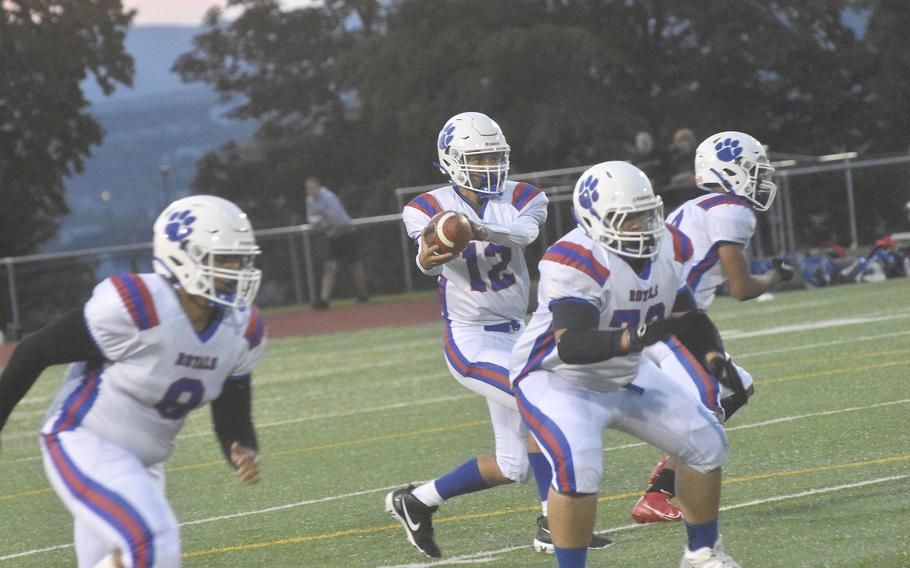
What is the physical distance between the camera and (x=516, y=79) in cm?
2780

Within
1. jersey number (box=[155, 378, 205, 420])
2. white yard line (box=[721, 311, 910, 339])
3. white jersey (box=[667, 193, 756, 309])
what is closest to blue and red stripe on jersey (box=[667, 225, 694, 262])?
white jersey (box=[667, 193, 756, 309])

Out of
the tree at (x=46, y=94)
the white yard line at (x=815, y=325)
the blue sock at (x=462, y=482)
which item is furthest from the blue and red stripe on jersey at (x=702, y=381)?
the tree at (x=46, y=94)

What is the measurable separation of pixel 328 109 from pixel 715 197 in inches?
1296

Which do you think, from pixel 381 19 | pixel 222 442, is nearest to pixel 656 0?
pixel 381 19

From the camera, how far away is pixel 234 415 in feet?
15.2

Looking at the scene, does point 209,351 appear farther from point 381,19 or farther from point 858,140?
point 381,19

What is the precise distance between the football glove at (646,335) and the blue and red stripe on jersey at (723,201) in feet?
5.23

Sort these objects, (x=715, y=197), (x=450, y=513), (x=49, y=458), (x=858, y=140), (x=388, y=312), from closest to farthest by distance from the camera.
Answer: (x=49, y=458)
(x=715, y=197)
(x=450, y=513)
(x=388, y=312)
(x=858, y=140)

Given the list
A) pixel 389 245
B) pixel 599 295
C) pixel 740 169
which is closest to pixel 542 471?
pixel 599 295

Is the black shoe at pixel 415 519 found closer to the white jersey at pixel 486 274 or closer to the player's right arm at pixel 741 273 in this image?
the white jersey at pixel 486 274

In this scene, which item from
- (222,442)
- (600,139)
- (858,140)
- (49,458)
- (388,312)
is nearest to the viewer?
(49,458)

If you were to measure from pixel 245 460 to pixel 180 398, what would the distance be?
40 cm

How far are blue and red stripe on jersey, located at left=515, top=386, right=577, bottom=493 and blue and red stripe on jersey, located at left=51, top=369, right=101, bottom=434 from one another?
1371 millimetres

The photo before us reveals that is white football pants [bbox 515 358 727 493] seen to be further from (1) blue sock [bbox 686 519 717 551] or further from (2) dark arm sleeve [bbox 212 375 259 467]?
(2) dark arm sleeve [bbox 212 375 259 467]
